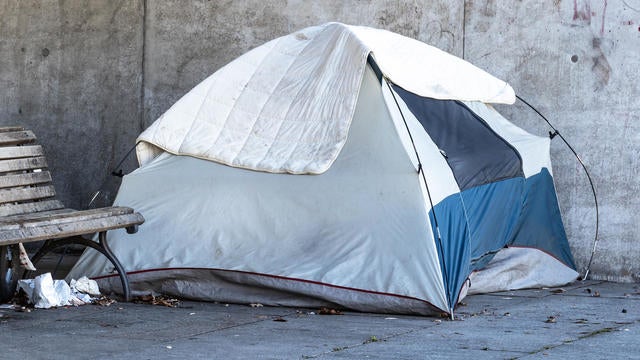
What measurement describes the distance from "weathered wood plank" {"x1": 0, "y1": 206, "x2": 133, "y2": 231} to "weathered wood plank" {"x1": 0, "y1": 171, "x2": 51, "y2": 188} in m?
0.22

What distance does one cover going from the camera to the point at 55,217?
604 centimetres

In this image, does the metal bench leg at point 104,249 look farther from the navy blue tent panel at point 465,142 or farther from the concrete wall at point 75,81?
the concrete wall at point 75,81

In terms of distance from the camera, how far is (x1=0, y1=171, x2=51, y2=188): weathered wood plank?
21.3 ft

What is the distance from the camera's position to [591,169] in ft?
26.5

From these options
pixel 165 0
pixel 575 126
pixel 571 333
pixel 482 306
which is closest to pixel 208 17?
pixel 165 0

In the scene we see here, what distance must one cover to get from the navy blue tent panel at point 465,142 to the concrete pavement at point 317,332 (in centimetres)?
82

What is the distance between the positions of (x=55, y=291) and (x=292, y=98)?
1846 millimetres

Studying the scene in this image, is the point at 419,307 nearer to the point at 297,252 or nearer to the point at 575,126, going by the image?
the point at 297,252

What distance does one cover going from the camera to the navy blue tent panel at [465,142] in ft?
22.2

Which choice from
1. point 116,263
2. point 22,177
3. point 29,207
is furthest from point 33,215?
point 116,263

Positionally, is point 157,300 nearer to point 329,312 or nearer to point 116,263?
point 116,263

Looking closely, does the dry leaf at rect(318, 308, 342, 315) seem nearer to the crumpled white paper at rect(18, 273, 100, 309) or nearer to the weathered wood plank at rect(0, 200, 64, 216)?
the crumpled white paper at rect(18, 273, 100, 309)

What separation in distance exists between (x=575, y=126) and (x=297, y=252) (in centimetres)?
276

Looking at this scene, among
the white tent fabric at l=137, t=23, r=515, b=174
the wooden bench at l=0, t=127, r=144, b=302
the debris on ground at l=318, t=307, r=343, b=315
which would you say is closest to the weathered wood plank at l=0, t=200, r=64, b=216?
the wooden bench at l=0, t=127, r=144, b=302
